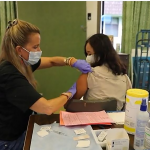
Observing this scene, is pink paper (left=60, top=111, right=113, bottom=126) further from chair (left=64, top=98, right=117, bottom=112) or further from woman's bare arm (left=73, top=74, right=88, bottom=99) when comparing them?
woman's bare arm (left=73, top=74, right=88, bottom=99)

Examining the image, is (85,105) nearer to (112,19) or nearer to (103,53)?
(103,53)

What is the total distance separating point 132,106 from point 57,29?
2.25m

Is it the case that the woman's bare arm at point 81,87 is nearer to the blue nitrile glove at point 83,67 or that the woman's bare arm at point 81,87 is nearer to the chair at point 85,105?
the blue nitrile glove at point 83,67

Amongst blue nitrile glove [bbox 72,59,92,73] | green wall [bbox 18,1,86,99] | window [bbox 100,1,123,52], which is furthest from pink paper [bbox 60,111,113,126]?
window [bbox 100,1,123,52]

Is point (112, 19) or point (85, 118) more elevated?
point (112, 19)

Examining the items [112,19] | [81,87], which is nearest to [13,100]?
[81,87]

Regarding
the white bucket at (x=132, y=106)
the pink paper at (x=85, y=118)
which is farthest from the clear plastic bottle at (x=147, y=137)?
the pink paper at (x=85, y=118)

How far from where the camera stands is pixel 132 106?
0.96 m

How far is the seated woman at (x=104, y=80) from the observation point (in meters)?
1.42

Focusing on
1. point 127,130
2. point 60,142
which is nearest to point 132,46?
point 127,130

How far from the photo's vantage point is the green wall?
287cm

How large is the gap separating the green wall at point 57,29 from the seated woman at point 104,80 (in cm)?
148

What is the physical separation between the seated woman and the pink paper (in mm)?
258

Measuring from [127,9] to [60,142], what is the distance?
268cm
